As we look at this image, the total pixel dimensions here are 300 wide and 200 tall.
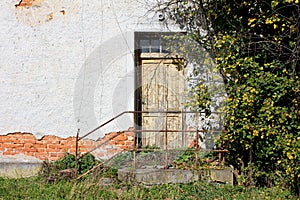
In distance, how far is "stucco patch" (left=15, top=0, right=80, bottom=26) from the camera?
308 inches

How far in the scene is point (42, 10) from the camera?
25.8 ft

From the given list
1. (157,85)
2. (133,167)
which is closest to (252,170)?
(133,167)

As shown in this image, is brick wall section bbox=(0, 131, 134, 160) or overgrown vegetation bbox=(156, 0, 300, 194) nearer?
overgrown vegetation bbox=(156, 0, 300, 194)

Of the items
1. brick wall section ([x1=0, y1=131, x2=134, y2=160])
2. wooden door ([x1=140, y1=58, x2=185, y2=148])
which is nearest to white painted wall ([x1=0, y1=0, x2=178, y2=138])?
brick wall section ([x1=0, y1=131, x2=134, y2=160])

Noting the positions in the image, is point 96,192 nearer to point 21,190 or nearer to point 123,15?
point 21,190

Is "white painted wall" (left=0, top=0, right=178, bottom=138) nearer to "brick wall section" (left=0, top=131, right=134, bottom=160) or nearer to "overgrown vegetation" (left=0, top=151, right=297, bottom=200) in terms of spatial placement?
"brick wall section" (left=0, top=131, right=134, bottom=160)

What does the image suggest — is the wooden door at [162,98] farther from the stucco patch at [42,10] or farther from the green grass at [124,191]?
the stucco patch at [42,10]

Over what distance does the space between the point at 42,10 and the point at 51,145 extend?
265 centimetres

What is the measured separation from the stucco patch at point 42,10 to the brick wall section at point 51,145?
226 centimetres

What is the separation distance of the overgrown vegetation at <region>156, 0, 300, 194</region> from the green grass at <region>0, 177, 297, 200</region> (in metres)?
0.37

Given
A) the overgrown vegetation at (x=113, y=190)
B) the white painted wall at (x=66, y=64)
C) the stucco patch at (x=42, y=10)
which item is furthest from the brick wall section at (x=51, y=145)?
the stucco patch at (x=42, y=10)

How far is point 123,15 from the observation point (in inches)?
307

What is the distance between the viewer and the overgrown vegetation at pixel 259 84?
6.17 m

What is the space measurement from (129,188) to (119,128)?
1.59m
